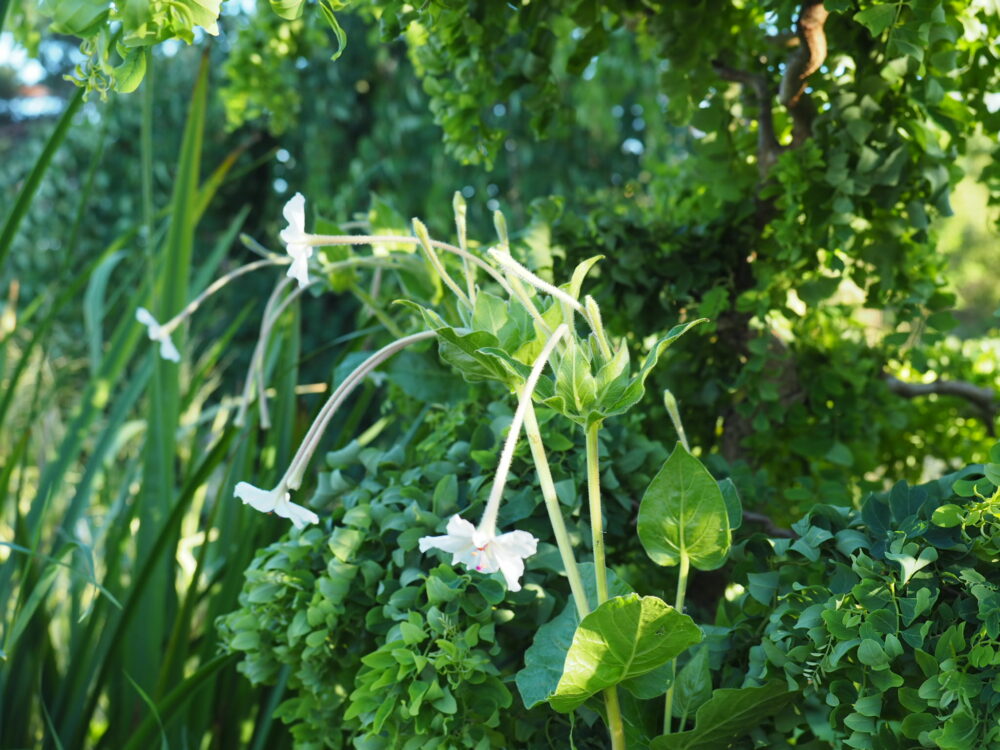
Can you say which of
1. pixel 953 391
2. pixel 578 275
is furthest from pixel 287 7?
pixel 953 391

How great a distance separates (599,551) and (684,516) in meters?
0.06

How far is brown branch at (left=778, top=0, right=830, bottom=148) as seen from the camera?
0.90 metres

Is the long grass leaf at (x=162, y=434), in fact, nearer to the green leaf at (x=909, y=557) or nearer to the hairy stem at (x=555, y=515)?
the hairy stem at (x=555, y=515)

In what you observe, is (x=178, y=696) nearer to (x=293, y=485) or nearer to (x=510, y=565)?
(x=293, y=485)

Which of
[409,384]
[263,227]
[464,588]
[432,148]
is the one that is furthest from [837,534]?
[263,227]

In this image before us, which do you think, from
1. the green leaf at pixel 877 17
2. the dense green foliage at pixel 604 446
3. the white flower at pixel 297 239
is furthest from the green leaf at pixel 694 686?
the green leaf at pixel 877 17

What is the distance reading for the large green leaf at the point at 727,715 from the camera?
595 mm

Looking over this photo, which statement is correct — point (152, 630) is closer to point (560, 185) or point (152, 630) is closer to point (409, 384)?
point (409, 384)

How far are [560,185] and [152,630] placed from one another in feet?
8.41

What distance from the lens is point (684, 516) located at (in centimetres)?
59

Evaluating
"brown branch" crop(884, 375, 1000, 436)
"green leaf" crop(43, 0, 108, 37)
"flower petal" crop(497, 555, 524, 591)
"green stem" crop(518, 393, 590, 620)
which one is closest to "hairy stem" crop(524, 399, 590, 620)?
"green stem" crop(518, 393, 590, 620)

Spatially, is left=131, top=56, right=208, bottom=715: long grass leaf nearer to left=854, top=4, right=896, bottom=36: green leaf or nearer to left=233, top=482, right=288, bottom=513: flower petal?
left=233, top=482, right=288, bottom=513: flower petal

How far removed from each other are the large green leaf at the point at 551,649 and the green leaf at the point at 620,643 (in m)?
0.04

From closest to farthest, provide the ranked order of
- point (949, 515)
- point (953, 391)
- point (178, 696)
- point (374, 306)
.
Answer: point (949, 515)
point (178, 696)
point (374, 306)
point (953, 391)
